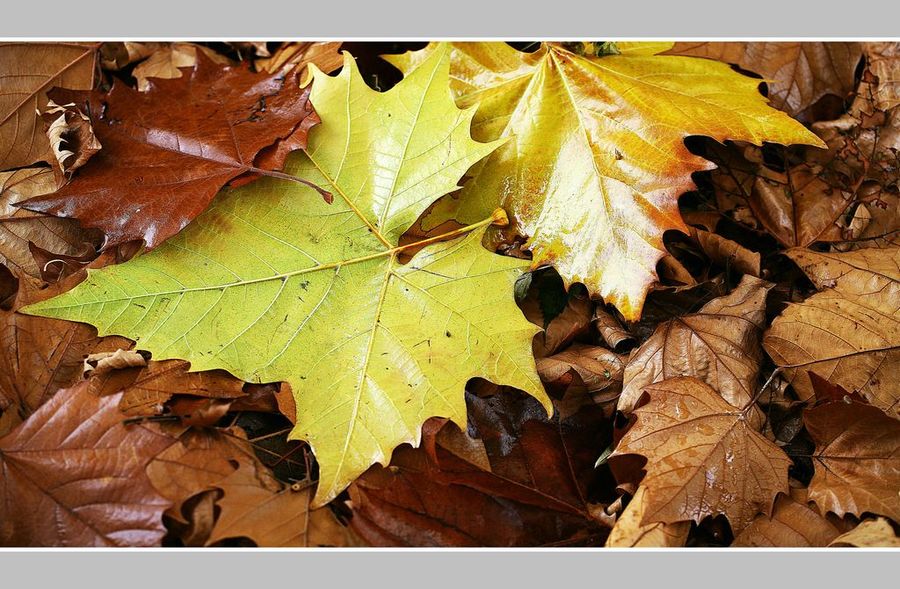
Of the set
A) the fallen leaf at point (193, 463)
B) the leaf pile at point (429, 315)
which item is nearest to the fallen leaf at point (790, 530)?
the leaf pile at point (429, 315)

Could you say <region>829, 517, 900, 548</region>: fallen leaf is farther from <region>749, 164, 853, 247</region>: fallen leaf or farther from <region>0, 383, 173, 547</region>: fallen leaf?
<region>0, 383, 173, 547</region>: fallen leaf

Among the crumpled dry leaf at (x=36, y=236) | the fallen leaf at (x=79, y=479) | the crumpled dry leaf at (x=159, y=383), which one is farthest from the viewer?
the crumpled dry leaf at (x=36, y=236)

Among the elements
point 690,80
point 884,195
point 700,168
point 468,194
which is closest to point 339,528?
point 468,194

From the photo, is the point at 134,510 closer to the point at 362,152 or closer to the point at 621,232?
the point at 362,152

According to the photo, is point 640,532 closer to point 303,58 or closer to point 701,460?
point 701,460

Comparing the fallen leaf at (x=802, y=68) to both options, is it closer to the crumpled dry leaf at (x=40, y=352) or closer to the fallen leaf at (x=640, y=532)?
the fallen leaf at (x=640, y=532)

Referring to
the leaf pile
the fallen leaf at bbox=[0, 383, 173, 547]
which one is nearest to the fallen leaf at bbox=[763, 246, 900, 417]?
the leaf pile

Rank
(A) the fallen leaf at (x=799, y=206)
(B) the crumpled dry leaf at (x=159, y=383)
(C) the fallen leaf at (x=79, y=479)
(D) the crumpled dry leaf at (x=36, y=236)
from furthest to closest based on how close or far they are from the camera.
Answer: (A) the fallen leaf at (x=799, y=206) → (D) the crumpled dry leaf at (x=36, y=236) → (B) the crumpled dry leaf at (x=159, y=383) → (C) the fallen leaf at (x=79, y=479)

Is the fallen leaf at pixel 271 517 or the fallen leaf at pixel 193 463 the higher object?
the fallen leaf at pixel 193 463
